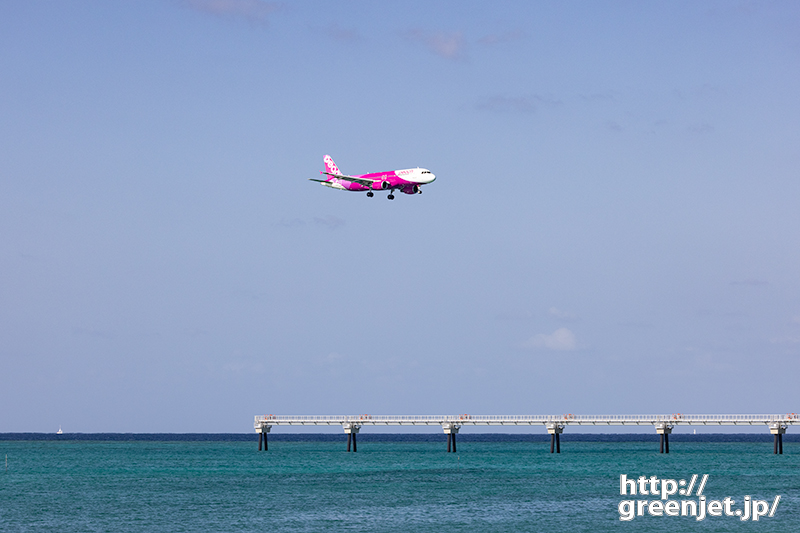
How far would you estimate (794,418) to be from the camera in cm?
13662

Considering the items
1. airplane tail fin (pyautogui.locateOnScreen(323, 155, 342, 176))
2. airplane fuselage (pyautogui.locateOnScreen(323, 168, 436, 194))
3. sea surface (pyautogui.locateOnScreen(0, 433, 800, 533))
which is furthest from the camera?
airplane tail fin (pyautogui.locateOnScreen(323, 155, 342, 176))

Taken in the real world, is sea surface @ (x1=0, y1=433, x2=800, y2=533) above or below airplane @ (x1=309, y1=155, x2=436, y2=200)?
below

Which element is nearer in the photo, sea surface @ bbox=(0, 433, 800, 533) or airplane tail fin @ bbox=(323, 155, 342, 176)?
sea surface @ bbox=(0, 433, 800, 533)

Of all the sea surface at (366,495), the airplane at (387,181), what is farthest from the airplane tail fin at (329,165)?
the sea surface at (366,495)

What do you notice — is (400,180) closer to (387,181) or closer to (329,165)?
(387,181)

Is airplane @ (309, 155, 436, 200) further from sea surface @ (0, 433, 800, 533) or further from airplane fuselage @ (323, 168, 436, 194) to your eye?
Answer: sea surface @ (0, 433, 800, 533)

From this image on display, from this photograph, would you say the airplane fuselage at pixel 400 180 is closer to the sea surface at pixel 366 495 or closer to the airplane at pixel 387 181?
the airplane at pixel 387 181

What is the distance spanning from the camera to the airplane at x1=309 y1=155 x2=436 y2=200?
91.1 metres

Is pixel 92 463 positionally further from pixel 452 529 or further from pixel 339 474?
pixel 452 529

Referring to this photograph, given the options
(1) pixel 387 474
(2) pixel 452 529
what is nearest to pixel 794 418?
(1) pixel 387 474

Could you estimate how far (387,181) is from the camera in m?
93.1

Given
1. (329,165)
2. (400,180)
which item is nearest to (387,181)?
(400,180)

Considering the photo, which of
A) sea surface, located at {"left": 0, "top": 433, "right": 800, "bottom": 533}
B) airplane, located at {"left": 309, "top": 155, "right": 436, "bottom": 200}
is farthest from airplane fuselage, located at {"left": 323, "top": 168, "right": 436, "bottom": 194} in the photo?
sea surface, located at {"left": 0, "top": 433, "right": 800, "bottom": 533}

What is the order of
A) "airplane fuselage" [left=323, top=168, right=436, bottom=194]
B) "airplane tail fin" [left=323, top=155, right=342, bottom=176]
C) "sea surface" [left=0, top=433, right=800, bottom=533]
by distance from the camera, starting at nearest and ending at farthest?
1. "sea surface" [left=0, top=433, right=800, bottom=533]
2. "airplane fuselage" [left=323, top=168, right=436, bottom=194]
3. "airplane tail fin" [left=323, top=155, right=342, bottom=176]
